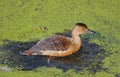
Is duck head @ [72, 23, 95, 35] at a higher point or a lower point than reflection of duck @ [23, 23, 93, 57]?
higher

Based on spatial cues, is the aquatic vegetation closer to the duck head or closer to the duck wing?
the duck wing

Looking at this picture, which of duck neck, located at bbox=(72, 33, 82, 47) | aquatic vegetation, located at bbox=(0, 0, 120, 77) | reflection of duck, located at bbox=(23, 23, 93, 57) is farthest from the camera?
duck neck, located at bbox=(72, 33, 82, 47)

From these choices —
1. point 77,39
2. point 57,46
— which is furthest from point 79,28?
point 57,46

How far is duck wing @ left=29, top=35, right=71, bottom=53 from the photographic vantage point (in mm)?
7574

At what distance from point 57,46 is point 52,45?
0.29 feet

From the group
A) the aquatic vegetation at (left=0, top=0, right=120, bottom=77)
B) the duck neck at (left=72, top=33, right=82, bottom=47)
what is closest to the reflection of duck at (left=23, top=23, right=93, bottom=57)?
the duck neck at (left=72, top=33, right=82, bottom=47)

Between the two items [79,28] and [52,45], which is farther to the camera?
[79,28]

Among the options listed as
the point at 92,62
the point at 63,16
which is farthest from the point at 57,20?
the point at 92,62

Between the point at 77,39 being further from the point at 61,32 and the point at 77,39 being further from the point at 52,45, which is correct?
the point at 61,32

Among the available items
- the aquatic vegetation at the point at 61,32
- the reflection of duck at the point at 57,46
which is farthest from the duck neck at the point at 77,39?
the aquatic vegetation at the point at 61,32

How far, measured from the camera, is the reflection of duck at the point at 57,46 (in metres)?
7.57

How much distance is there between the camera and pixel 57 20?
351 inches

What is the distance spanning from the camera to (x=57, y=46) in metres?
7.65

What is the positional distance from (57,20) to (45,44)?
140 cm
